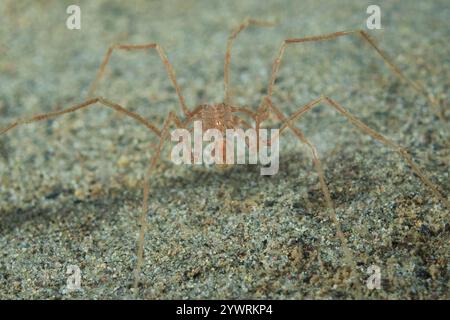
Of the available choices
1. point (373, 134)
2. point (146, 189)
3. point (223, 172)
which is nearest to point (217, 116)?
point (223, 172)

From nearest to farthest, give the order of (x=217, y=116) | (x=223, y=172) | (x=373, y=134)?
(x=373, y=134) → (x=217, y=116) → (x=223, y=172)

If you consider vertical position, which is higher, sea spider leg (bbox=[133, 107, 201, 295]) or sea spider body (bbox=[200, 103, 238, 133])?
sea spider body (bbox=[200, 103, 238, 133])

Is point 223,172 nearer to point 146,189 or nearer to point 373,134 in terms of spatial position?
point 146,189

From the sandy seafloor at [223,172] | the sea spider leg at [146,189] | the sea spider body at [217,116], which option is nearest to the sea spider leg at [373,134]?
the sandy seafloor at [223,172]

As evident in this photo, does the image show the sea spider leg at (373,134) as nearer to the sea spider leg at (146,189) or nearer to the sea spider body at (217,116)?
the sea spider body at (217,116)

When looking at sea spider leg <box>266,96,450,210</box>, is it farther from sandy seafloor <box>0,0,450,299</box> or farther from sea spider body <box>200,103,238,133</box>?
sea spider body <box>200,103,238,133</box>

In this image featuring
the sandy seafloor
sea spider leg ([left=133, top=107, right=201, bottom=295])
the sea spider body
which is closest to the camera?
sea spider leg ([left=133, top=107, right=201, bottom=295])

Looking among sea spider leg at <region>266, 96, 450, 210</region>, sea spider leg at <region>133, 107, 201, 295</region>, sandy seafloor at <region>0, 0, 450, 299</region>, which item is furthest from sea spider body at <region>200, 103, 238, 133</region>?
sandy seafloor at <region>0, 0, 450, 299</region>

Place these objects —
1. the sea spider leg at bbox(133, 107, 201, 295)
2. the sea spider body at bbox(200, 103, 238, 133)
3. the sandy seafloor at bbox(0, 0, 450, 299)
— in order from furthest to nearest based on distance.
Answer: the sea spider body at bbox(200, 103, 238, 133) < the sandy seafloor at bbox(0, 0, 450, 299) < the sea spider leg at bbox(133, 107, 201, 295)
